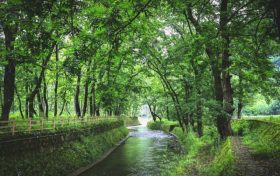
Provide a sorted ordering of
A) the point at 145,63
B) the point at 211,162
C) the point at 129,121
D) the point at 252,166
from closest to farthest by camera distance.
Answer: the point at 252,166 → the point at 211,162 → the point at 145,63 → the point at 129,121

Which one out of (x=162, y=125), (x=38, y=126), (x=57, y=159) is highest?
(x=38, y=126)

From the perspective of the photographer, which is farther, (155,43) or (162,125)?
(162,125)

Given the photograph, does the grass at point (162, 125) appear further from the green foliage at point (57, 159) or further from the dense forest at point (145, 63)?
the green foliage at point (57, 159)

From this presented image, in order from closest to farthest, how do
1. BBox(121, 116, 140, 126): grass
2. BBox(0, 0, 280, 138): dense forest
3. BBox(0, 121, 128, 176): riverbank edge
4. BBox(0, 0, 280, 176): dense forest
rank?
BBox(0, 0, 280, 138): dense forest < BBox(0, 0, 280, 176): dense forest < BBox(0, 121, 128, 176): riverbank edge < BBox(121, 116, 140, 126): grass

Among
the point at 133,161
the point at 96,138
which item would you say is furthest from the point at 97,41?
the point at 96,138

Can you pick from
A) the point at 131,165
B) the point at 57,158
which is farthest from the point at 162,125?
the point at 57,158

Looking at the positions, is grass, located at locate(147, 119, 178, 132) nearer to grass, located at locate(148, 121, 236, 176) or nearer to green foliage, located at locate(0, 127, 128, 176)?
green foliage, located at locate(0, 127, 128, 176)

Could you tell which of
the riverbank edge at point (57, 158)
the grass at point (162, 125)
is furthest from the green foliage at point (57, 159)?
the grass at point (162, 125)

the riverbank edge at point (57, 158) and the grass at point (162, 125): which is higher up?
the riverbank edge at point (57, 158)

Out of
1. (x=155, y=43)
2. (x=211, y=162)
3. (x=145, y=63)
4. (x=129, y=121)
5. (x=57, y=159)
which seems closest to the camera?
(x=211, y=162)

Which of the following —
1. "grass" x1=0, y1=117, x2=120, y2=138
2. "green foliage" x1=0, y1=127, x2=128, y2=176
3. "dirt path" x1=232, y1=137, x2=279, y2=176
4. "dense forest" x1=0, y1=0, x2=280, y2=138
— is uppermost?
"dense forest" x1=0, y1=0, x2=280, y2=138

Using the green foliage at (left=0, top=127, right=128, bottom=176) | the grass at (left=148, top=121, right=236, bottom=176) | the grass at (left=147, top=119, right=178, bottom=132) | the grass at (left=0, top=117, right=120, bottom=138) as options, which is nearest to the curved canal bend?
the green foliage at (left=0, top=127, right=128, bottom=176)

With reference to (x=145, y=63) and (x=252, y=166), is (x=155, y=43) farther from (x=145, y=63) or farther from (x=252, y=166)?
(x=252, y=166)

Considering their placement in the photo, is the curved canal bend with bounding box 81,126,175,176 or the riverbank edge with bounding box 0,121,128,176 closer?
the riverbank edge with bounding box 0,121,128,176
